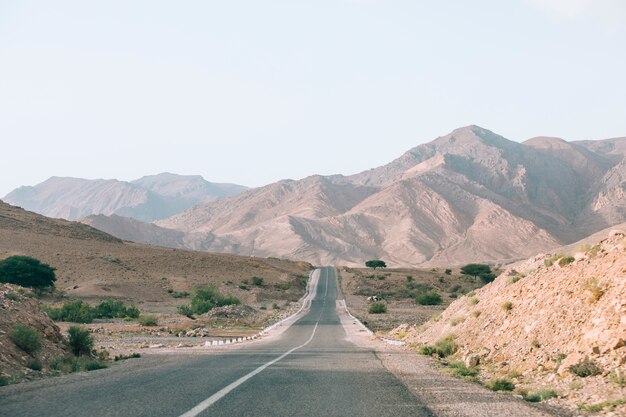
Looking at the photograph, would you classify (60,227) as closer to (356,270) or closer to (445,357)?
(356,270)

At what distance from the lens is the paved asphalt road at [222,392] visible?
1081 centimetres

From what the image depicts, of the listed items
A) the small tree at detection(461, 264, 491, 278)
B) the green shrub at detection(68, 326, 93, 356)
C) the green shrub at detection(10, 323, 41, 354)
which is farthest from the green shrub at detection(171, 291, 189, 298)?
the green shrub at detection(10, 323, 41, 354)

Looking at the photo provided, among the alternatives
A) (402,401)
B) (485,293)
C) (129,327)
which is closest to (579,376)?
(402,401)

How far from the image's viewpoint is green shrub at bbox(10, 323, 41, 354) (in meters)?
19.2

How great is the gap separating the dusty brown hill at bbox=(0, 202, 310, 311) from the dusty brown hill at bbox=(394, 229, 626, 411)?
5893 cm

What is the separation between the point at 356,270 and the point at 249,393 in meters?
135

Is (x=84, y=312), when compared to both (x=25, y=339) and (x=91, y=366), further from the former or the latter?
(x=91, y=366)

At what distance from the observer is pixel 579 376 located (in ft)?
45.6

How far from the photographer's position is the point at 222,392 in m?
12.8

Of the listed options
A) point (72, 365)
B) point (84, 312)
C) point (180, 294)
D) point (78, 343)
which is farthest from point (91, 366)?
point (180, 294)

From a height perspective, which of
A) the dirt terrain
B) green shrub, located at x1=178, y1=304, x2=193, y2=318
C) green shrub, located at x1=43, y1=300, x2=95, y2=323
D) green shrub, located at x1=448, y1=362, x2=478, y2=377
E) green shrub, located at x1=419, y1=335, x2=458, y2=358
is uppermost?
green shrub, located at x1=448, y1=362, x2=478, y2=377

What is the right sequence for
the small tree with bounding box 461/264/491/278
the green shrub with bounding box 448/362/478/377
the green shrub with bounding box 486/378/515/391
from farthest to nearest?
the small tree with bounding box 461/264/491/278, the green shrub with bounding box 448/362/478/377, the green shrub with bounding box 486/378/515/391

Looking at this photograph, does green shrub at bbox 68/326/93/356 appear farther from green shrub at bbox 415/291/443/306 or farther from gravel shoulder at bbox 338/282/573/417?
green shrub at bbox 415/291/443/306

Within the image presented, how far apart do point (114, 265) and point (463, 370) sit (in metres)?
92.1
